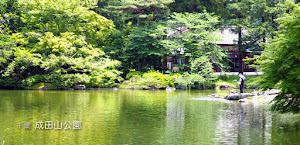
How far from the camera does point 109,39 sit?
39.1 m

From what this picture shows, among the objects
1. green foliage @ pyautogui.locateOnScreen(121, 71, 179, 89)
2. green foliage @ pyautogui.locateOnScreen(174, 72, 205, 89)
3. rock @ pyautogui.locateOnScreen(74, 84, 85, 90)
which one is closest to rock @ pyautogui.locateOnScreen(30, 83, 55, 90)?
rock @ pyautogui.locateOnScreen(74, 84, 85, 90)

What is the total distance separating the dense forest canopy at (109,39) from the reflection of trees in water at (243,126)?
59.4 ft

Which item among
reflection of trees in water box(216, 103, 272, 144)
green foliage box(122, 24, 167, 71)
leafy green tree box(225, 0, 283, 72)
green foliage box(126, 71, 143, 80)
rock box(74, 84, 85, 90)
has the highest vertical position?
leafy green tree box(225, 0, 283, 72)

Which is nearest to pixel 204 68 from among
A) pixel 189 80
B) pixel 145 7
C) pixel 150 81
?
pixel 189 80

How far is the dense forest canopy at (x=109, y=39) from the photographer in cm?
3278

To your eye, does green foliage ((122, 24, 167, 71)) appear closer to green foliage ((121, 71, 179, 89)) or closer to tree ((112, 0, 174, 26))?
tree ((112, 0, 174, 26))

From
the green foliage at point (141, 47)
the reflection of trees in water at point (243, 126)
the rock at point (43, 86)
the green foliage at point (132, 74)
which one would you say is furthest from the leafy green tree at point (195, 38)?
the reflection of trees in water at point (243, 126)

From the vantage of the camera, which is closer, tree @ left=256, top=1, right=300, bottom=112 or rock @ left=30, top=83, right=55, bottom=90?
tree @ left=256, top=1, right=300, bottom=112

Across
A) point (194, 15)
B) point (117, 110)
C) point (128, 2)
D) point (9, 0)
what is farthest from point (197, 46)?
point (117, 110)

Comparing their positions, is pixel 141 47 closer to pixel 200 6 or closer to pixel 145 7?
pixel 145 7

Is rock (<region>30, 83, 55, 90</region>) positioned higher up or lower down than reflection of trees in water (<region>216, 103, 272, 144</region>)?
higher up

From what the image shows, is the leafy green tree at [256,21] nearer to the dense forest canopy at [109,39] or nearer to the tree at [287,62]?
the dense forest canopy at [109,39]

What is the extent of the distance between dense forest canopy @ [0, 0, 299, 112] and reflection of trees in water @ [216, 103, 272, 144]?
18.1 metres

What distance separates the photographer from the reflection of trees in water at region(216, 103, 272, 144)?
1062cm
